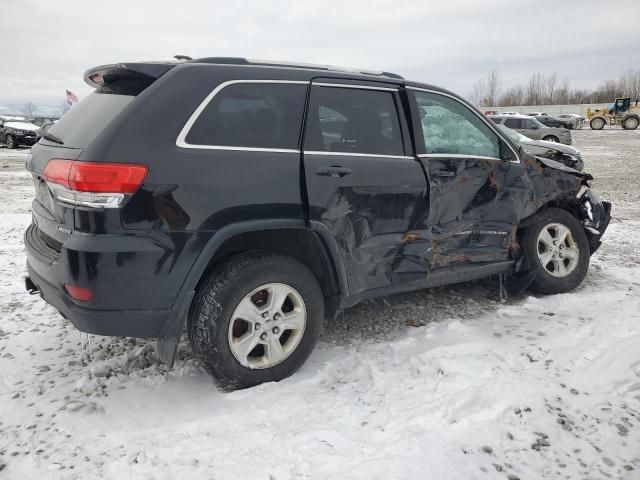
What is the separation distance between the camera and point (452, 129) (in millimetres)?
3764

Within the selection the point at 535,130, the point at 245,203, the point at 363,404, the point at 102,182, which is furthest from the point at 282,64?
the point at 535,130

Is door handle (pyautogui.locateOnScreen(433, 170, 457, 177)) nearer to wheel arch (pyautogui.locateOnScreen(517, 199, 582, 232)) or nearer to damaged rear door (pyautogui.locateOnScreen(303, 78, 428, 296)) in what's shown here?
damaged rear door (pyautogui.locateOnScreen(303, 78, 428, 296))

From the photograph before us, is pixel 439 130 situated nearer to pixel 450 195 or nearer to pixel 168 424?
pixel 450 195

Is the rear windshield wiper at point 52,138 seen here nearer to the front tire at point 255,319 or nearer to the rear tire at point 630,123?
the front tire at point 255,319

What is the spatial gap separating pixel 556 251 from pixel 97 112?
3848 millimetres

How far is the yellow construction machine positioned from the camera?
129ft

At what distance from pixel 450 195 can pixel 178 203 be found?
6.67ft

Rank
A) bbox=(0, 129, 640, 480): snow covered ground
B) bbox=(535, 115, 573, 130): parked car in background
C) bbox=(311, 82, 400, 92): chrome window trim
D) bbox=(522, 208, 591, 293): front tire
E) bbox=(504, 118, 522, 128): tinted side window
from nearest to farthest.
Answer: bbox=(0, 129, 640, 480): snow covered ground < bbox=(311, 82, 400, 92): chrome window trim < bbox=(522, 208, 591, 293): front tire < bbox=(504, 118, 522, 128): tinted side window < bbox=(535, 115, 573, 130): parked car in background

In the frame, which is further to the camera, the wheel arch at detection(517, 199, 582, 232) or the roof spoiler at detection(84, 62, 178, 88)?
the wheel arch at detection(517, 199, 582, 232)

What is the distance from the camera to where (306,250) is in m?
3.06

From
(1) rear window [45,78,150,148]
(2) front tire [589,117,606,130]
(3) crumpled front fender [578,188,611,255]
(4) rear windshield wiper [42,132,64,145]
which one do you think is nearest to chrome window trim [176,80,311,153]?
(1) rear window [45,78,150,148]

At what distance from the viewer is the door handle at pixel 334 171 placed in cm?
290

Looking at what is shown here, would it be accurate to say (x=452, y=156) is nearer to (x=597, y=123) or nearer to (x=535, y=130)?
(x=535, y=130)

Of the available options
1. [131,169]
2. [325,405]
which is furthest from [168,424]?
[131,169]
